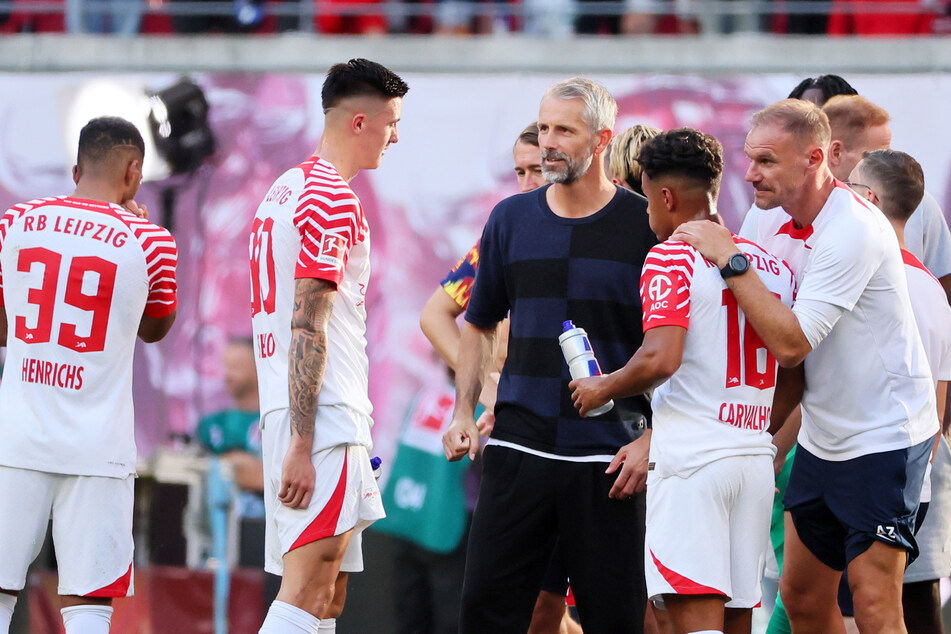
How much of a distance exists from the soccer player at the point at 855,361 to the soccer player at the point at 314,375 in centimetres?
118

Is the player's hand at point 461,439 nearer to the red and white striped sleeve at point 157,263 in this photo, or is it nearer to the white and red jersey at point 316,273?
the white and red jersey at point 316,273

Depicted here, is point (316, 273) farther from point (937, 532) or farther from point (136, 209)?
point (937, 532)

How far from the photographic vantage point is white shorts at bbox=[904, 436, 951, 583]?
15.0ft

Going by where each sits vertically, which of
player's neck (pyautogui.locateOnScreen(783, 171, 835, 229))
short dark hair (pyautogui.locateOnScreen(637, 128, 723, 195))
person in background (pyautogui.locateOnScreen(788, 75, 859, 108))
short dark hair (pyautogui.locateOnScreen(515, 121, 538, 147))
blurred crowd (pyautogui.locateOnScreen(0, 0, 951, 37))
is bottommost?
player's neck (pyautogui.locateOnScreen(783, 171, 835, 229))

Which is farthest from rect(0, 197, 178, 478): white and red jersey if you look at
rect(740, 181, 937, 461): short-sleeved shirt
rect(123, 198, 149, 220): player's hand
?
rect(740, 181, 937, 461): short-sleeved shirt

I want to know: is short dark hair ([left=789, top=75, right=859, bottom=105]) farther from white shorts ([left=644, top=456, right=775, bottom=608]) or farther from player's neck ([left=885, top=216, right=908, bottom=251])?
white shorts ([left=644, top=456, right=775, bottom=608])

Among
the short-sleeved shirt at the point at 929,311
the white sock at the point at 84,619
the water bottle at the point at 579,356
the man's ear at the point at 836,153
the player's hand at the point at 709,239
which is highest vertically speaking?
the man's ear at the point at 836,153

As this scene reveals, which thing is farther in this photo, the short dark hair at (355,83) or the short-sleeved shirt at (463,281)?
the short-sleeved shirt at (463,281)

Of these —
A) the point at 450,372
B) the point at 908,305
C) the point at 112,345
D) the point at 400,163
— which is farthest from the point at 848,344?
the point at 400,163

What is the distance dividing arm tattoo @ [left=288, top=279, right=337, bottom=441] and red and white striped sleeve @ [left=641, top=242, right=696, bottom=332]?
1062mm

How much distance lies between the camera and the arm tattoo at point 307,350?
3.89 m

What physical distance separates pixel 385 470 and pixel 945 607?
3361mm

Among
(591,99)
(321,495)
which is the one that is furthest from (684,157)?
(321,495)

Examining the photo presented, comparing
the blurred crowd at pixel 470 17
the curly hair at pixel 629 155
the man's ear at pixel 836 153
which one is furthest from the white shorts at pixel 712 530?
the blurred crowd at pixel 470 17
